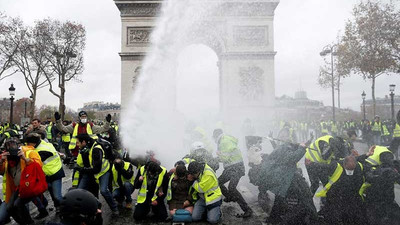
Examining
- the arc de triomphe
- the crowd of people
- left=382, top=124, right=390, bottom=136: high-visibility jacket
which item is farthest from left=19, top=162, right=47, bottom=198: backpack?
the arc de triomphe

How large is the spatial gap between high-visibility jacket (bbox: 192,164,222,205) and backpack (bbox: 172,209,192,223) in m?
0.38

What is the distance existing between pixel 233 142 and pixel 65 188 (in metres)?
4.05

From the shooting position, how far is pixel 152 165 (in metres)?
5.10

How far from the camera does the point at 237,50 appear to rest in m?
22.0

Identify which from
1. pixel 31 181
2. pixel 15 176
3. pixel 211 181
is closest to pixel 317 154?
pixel 211 181

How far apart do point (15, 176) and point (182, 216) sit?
2.34 metres

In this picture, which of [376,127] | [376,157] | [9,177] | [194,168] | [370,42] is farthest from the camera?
[370,42]

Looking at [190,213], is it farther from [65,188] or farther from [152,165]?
[65,188]

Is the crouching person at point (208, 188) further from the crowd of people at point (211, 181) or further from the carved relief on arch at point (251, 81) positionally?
the carved relief on arch at point (251, 81)

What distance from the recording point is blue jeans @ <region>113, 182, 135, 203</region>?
5781 mm

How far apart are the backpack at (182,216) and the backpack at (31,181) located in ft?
6.21

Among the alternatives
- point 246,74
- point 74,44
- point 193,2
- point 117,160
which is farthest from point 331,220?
point 74,44

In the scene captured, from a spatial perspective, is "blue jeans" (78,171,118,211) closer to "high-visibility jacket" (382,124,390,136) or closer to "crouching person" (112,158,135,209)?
"crouching person" (112,158,135,209)

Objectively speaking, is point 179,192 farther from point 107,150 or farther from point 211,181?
point 107,150
